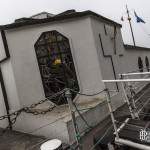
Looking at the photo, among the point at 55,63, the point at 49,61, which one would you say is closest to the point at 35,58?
the point at 49,61

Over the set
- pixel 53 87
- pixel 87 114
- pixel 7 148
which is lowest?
pixel 7 148

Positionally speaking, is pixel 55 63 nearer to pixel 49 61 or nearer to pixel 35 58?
pixel 49 61

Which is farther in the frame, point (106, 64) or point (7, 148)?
point (106, 64)

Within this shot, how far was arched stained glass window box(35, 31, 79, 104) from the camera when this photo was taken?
388 inches

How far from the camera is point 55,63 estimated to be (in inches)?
391

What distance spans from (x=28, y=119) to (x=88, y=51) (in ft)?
11.5

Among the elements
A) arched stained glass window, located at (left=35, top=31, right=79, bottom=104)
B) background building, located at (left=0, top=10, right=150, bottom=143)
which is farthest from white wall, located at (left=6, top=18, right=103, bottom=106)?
arched stained glass window, located at (left=35, top=31, right=79, bottom=104)

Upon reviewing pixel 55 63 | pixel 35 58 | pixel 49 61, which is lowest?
pixel 55 63

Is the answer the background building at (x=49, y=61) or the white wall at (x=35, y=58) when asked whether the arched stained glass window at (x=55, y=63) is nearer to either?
the background building at (x=49, y=61)

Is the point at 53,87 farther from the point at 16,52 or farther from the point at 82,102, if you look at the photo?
the point at 16,52

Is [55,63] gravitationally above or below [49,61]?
below

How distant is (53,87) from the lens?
9.87 metres

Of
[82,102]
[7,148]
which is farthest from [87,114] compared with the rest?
[7,148]

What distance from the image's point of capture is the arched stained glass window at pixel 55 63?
987cm
